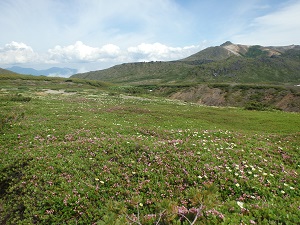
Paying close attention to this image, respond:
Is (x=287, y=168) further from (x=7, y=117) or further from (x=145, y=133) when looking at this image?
(x=7, y=117)

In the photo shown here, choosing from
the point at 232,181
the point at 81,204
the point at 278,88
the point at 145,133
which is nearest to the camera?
the point at 81,204

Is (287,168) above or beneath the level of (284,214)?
beneath

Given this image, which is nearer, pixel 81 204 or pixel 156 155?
pixel 81 204

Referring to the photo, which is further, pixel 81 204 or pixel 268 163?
pixel 268 163

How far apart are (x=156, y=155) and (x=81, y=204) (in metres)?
5.34

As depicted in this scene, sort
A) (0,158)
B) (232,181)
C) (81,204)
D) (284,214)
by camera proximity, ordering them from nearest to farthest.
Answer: (284,214) < (81,204) < (232,181) < (0,158)

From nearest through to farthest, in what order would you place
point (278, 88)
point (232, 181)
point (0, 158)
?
point (232, 181) → point (0, 158) → point (278, 88)

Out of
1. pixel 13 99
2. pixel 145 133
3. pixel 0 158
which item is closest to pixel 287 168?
pixel 145 133

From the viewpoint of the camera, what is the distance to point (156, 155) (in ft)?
43.1

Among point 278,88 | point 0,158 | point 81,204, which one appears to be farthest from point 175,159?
point 278,88

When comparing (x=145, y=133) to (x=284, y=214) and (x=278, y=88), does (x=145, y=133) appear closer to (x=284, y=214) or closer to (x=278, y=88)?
(x=284, y=214)

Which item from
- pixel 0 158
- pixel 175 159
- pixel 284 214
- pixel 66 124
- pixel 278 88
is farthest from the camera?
pixel 278 88

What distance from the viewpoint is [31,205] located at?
9.37 meters

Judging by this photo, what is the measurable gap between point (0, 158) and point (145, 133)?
12130 millimetres
